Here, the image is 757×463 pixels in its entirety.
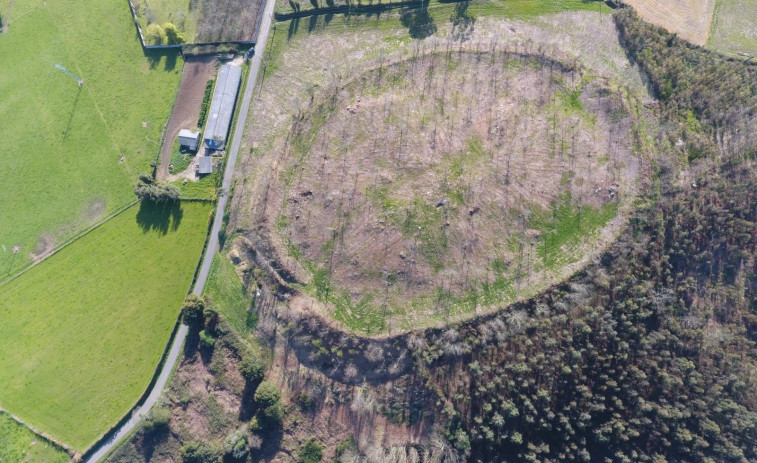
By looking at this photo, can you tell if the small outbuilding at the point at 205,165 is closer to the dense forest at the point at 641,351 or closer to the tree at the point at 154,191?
the tree at the point at 154,191

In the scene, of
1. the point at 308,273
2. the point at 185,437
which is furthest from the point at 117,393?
the point at 308,273

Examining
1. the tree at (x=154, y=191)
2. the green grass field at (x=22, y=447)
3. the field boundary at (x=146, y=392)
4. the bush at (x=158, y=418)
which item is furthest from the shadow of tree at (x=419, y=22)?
the green grass field at (x=22, y=447)

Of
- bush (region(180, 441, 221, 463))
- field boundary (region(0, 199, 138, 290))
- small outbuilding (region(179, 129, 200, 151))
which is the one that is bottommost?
bush (region(180, 441, 221, 463))

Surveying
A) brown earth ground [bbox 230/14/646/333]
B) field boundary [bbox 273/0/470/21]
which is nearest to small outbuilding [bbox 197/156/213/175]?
brown earth ground [bbox 230/14/646/333]

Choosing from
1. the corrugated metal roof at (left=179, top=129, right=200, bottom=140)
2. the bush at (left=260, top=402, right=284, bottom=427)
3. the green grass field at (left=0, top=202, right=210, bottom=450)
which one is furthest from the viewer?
the corrugated metal roof at (left=179, top=129, right=200, bottom=140)

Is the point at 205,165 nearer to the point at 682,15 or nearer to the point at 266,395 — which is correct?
the point at 266,395

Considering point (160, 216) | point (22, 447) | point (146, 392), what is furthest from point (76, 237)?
point (22, 447)

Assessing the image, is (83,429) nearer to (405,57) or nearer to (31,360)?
(31,360)

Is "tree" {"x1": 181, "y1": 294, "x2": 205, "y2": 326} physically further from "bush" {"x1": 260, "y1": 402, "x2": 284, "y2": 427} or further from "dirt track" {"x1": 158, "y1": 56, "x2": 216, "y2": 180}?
"dirt track" {"x1": 158, "y1": 56, "x2": 216, "y2": 180}
